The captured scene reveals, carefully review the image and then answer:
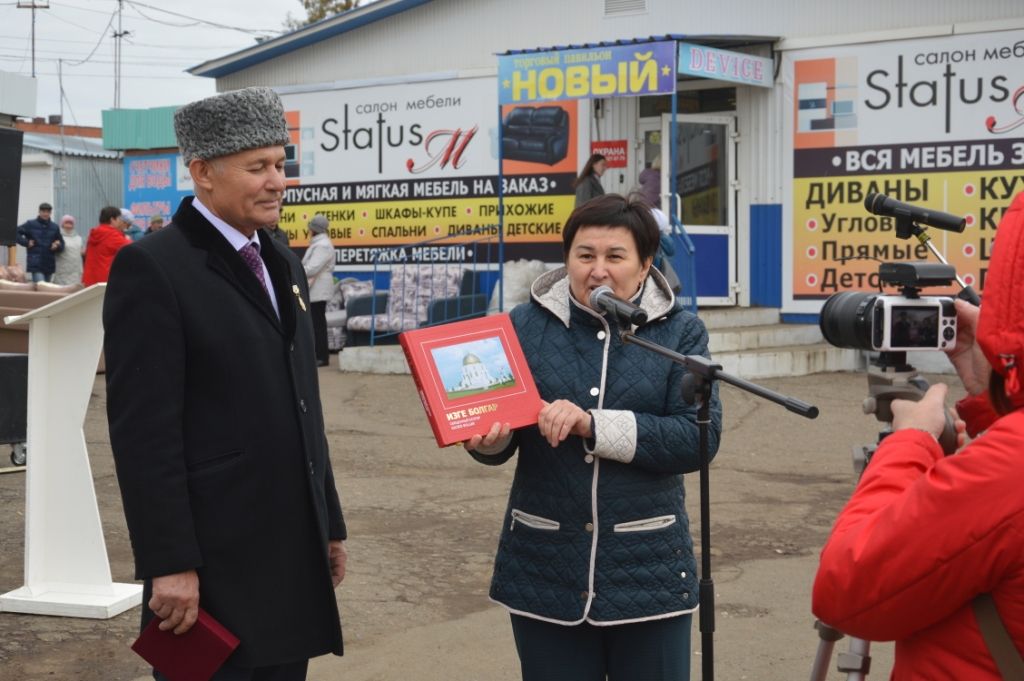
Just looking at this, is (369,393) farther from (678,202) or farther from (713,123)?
(713,123)

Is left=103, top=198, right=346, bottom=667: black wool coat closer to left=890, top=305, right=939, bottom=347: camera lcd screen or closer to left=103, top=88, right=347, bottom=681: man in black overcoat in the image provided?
left=103, top=88, right=347, bottom=681: man in black overcoat

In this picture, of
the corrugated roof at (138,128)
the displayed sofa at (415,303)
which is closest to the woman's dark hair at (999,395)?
the displayed sofa at (415,303)

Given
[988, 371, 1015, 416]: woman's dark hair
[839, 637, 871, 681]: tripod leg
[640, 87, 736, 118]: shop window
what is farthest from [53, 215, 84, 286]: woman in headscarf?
[988, 371, 1015, 416]: woman's dark hair

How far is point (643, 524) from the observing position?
3289mm

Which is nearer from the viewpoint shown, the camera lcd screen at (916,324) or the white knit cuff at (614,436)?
the camera lcd screen at (916,324)

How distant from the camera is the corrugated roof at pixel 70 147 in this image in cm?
3631

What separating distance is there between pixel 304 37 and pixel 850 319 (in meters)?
17.0

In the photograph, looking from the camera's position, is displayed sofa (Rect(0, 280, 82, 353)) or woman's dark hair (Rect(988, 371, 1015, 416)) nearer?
woman's dark hair (Rect(988, 371, 1015, 416))

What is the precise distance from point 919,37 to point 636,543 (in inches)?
500

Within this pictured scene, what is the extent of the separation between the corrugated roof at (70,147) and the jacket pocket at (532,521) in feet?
114

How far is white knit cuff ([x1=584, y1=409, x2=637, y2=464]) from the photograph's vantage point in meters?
3.20

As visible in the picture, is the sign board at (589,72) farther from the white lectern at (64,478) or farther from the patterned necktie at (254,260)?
the patterned necktie at (254,260)

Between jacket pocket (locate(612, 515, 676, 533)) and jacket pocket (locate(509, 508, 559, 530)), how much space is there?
0.55 ft

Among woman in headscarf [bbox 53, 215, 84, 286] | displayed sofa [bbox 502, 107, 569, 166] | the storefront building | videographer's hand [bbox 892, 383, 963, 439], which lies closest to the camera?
videographer's hand [bbox 892, 383, 963, 439]
